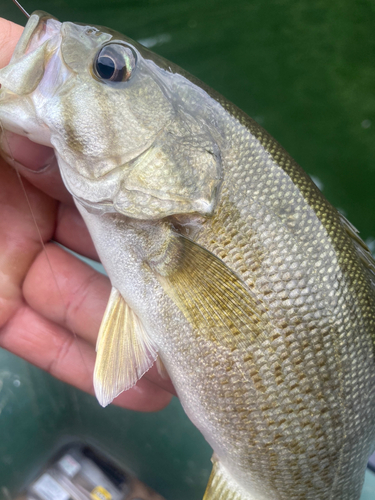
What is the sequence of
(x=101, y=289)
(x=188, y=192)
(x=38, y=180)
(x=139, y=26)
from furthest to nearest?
(x=139, y=26), (x=101, y=289), (x=38, y=180), (x=188, y=192)

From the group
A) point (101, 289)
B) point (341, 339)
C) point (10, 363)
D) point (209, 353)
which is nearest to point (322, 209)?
point (341, 339)

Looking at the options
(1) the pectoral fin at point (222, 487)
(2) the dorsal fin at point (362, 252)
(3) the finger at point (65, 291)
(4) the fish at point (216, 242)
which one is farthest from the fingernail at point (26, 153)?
(1) the pectoral fin at point (222, 487)

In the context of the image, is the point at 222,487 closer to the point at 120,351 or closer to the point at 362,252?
the point at 120,351

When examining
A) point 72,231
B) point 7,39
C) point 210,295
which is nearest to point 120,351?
point 210,295

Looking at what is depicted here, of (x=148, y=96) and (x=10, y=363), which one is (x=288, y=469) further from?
(x=10, y=363)

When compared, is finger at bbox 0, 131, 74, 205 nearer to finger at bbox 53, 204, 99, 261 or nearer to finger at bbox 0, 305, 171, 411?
finger at bbox 53, 204, 99, 261
